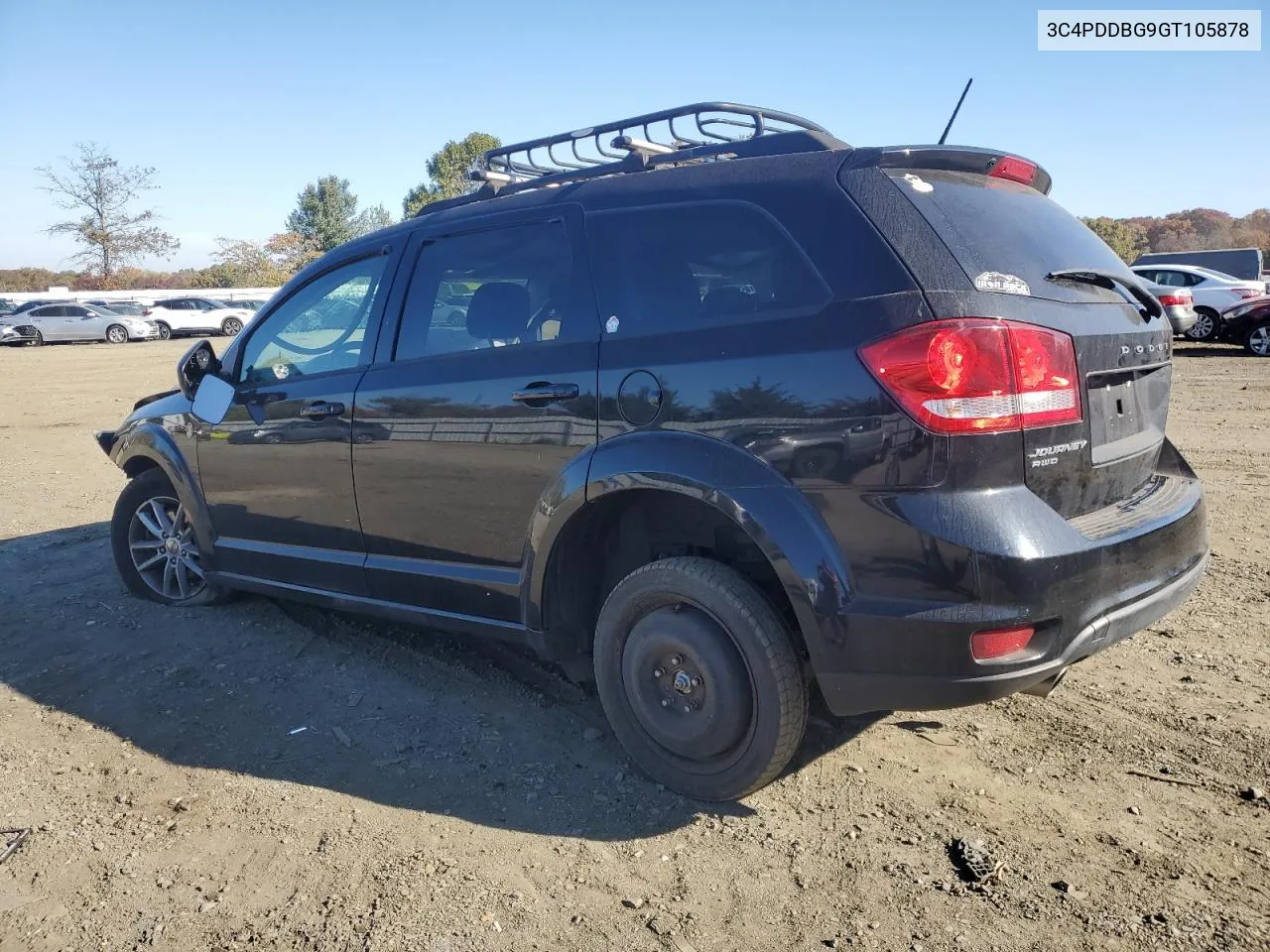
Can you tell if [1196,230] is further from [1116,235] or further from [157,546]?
[157,546]

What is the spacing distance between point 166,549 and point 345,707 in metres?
1.85

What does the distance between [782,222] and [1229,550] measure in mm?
3973

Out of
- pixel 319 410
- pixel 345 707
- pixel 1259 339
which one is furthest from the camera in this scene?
pixel 1259 339

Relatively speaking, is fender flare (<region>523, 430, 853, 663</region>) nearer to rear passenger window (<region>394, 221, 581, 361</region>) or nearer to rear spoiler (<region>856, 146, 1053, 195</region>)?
rear passenger window (<region>394, 221, 581, 361</region>)

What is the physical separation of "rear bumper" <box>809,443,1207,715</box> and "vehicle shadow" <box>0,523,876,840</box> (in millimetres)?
743

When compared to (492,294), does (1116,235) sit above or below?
above

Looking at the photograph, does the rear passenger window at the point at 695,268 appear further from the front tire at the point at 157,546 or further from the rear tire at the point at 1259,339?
the rear tire at the point at 1259,339

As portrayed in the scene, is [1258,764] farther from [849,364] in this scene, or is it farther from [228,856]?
[228,856]

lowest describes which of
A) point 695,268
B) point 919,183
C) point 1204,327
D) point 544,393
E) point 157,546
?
point 1204,327

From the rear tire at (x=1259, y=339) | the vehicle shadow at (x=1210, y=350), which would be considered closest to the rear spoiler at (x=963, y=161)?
the rear tire at (x=1259, y=339)

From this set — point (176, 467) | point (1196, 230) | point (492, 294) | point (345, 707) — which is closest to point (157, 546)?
point (176, 467)

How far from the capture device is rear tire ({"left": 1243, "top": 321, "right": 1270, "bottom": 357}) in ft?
55.1

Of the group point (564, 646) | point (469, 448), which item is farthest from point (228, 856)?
point (469, 448)

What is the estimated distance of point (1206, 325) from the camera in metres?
18.3
